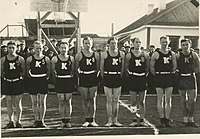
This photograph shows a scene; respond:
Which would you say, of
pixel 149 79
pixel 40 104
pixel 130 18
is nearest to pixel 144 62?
pixel 149 79

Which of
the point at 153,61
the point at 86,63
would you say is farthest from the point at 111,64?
the point at 153,61

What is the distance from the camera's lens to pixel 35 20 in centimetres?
196

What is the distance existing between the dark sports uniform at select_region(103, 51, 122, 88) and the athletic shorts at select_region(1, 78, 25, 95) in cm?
48

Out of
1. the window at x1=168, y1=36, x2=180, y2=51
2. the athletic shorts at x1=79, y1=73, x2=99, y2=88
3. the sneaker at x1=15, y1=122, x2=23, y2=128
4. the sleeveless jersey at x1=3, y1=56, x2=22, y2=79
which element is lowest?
the sneaker at x1=15, y1=122, x2=23, y2=128

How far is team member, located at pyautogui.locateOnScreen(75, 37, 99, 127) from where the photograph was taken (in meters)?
1.99

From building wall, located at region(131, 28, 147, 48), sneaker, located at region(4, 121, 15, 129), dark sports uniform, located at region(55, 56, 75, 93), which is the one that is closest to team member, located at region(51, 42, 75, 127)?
dark sports uniform, located at region(55, 56, 75, 93)

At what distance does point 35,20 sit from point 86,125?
0.67 meters

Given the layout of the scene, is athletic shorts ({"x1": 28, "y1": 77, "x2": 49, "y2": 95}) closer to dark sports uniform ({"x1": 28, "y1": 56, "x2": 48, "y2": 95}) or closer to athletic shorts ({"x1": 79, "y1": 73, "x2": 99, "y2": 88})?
dark sports uniform ({"x1": 28, "y1": 56, "x2": 48, "y2": 95})

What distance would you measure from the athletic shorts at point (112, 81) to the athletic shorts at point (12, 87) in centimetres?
48

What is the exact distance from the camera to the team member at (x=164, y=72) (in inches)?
80.3

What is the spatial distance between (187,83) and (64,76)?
2.46 ft

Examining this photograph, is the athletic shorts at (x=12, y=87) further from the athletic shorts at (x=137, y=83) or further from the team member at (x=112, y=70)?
the athletic shorts at (x=137, y=83)

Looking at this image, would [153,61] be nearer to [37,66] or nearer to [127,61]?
[127,61]

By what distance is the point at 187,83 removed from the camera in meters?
2.11
